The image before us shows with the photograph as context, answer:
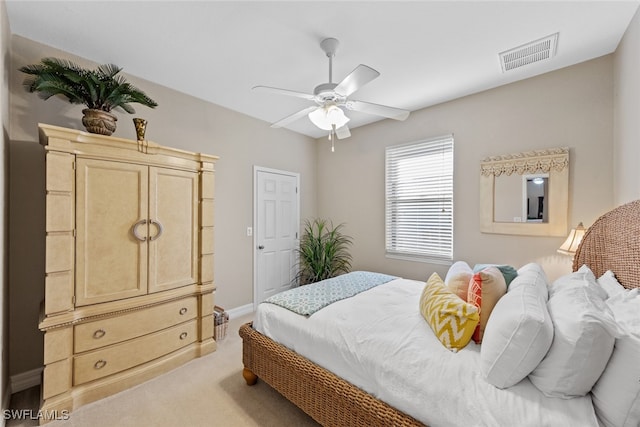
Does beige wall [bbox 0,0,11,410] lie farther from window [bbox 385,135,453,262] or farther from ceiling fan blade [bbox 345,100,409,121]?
window [bbox 385,135,453,262]

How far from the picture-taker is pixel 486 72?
260 centimetres

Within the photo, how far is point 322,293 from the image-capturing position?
89.4 inches

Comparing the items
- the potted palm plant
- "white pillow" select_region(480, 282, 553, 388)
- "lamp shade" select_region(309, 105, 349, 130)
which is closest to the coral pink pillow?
"white pillow" select_region(480, 282, 553, 388)

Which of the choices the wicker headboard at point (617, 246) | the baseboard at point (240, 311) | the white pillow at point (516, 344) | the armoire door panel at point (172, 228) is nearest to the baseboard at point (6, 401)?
the armoire door panel at point (172, 228)

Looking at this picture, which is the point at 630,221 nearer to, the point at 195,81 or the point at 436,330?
the point at 436,330

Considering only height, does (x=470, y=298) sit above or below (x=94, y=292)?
above

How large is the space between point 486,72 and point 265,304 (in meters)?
2.96

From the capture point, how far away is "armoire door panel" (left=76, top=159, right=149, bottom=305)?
1.94m

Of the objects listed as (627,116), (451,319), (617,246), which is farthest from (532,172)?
(451,319)

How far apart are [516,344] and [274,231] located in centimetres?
331

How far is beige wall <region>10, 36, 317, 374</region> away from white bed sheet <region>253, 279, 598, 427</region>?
1.63 m

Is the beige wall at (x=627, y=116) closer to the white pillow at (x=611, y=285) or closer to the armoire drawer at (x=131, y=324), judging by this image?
the white pillow at (x=611, y=285)

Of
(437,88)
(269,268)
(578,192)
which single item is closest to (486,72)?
(437,88)

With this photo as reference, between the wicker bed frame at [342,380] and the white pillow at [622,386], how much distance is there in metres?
0.66
